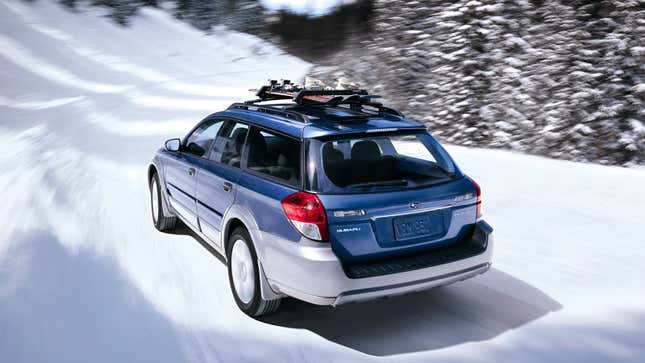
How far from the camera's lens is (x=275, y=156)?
14.6ft

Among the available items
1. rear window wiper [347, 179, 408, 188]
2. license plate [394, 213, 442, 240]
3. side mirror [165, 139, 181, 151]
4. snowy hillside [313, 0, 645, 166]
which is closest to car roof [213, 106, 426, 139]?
rear window wiper [347, 179, 408, 188]

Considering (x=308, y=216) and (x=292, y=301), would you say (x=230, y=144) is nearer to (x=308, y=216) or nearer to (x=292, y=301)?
(x=292, y=301)

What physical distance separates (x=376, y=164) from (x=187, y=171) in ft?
6.55

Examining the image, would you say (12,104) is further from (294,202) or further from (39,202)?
(294,202)

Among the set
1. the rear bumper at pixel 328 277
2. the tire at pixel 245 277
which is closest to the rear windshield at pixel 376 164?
the rear bumper at pixel 328 277

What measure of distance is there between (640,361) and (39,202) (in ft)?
22.7

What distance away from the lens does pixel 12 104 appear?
18.6m

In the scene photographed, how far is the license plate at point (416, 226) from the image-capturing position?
393 centimetres

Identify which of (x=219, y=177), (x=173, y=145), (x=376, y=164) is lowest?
(x=173, y=145)

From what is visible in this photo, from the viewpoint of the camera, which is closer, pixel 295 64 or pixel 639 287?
pixel 639 287

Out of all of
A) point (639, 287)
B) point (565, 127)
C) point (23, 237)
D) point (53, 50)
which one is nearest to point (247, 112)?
point (23, 237)

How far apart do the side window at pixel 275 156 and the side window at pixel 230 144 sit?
6.1 inches

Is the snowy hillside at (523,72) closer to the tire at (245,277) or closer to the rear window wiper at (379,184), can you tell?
the rear window wiper at (379,184)

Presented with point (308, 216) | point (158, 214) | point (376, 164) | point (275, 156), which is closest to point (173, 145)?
point (158, 214)
